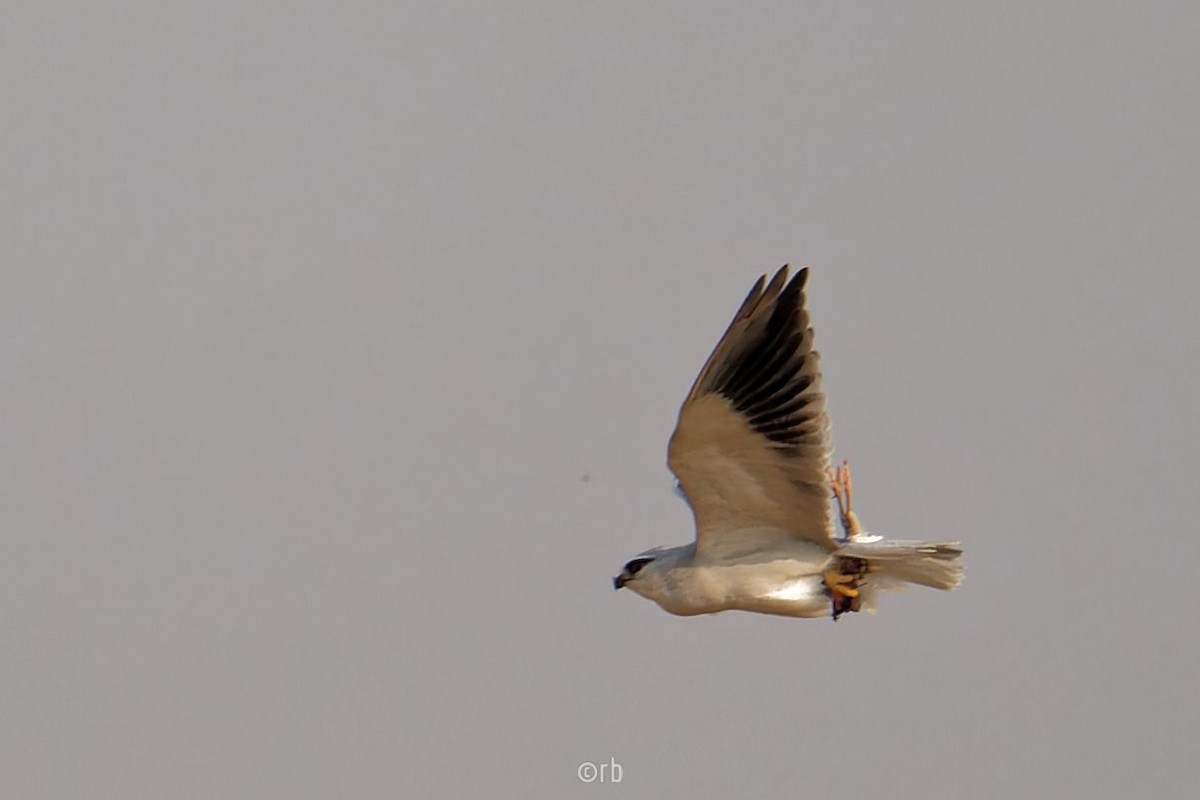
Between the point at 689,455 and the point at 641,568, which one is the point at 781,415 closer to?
the point at 689,455

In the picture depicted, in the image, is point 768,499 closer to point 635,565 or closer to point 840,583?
point 840,583

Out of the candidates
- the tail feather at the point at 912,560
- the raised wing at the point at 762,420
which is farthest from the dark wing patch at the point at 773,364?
the tail feather at the point at 912,560

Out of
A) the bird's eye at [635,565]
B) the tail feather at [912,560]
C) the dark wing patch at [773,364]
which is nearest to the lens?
the dark wing patch at [773,364]

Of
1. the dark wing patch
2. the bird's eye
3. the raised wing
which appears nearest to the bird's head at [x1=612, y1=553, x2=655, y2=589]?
the bird's eye

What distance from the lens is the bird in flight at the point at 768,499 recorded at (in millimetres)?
14781

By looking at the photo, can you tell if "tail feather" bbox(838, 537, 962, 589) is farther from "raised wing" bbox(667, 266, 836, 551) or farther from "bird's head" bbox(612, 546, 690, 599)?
"bird's head" bbox(612, 546, 690, 599)

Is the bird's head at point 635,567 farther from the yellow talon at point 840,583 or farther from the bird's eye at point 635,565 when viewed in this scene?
the yellow talon at point 840,583

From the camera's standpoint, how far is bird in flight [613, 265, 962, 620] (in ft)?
48.5

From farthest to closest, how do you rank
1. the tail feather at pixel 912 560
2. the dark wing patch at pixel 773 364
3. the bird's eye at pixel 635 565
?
the bird's eye at pixel 635 565
the tail feather at pixel 912 560
the dark wing patch at pixel 773 364

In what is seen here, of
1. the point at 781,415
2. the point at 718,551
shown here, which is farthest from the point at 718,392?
the point at 718,551

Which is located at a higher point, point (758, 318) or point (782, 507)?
point (758, 318)

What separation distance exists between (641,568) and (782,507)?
4.01ft

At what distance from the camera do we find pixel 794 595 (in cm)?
1582

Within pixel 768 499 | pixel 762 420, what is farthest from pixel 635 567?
pixel 762 420
